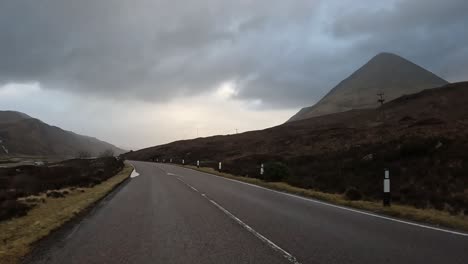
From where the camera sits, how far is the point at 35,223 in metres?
11.0

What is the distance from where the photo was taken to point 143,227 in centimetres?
1032

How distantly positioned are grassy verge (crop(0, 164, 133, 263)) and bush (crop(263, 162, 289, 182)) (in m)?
12.8

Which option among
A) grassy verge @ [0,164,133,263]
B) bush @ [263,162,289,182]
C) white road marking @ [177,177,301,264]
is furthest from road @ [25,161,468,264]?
bush @ [263,162,289,182]

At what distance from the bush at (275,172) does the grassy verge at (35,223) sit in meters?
12.8

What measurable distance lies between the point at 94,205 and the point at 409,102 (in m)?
107

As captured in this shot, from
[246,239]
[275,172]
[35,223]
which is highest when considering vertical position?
[275,172]

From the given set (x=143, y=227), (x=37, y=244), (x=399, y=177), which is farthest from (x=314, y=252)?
(x=399, y=177)

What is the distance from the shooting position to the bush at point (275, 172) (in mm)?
27969

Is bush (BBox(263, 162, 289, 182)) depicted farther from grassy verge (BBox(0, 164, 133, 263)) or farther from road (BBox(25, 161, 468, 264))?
road (BBox(25, 161, 468, 264))

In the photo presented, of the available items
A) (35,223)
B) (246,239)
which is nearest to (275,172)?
(35,223)

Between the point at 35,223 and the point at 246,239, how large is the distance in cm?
560

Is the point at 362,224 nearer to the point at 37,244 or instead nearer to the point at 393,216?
the point at 393,216

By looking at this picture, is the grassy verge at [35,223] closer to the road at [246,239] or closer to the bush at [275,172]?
the road at [246,239]

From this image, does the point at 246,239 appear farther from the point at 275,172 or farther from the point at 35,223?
the point at 275,172
